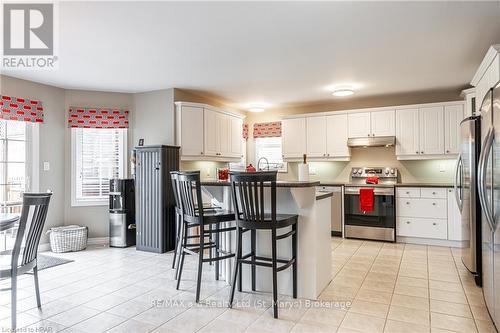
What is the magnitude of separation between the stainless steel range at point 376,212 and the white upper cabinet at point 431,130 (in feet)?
2.19

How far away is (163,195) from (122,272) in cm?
124

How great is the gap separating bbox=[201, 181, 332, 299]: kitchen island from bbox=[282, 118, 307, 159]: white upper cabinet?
9.97 ft

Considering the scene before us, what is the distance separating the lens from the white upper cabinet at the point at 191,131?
493 centimetres

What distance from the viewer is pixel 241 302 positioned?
2789mm

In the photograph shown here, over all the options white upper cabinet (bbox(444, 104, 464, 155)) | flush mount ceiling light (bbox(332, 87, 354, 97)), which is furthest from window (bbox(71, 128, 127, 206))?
white upper cabinet (bbox(444, 104, 464, 155))

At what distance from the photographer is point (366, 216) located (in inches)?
205

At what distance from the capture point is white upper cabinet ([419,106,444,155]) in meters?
5.07

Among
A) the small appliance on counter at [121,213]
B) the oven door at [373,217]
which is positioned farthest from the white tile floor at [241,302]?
the oven door at [373,217]

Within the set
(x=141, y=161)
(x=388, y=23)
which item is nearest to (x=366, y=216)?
(x=388, y=23)

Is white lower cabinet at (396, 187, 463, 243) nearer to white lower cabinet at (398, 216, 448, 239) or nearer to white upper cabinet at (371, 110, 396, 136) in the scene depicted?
white lower cabinet at (398, 216, 448, 239)

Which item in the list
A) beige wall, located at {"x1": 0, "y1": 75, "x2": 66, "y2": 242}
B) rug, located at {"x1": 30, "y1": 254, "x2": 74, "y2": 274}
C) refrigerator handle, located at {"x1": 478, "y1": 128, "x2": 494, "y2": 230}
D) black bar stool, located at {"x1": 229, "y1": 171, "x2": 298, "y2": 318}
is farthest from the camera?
beige wall, located at {"x1": 0, "y1": 75, "x2": 66, "y2": 242}

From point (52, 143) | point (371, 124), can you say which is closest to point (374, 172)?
point (371, 124)

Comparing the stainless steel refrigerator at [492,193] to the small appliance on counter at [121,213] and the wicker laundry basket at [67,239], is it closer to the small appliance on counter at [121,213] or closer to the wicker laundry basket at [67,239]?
the small appliance on counter at [121,213]

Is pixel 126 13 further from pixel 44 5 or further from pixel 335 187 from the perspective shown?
pixel 335 187
